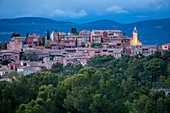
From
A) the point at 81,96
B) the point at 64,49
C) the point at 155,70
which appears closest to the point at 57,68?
the point at 155,70

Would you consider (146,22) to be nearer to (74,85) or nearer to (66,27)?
(66,27)

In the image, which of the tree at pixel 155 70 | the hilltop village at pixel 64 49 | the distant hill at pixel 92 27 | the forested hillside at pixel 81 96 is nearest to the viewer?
the forested hillside at pixel 81 96

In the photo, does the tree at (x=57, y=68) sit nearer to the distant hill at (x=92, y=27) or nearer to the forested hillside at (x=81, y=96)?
the forested hillside at (x=81, y=96)

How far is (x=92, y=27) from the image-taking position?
83625mm

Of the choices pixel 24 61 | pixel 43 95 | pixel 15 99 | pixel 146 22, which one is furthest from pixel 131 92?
pixel 146 22

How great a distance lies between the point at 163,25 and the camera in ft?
249

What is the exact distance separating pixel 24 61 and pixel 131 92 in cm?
1926

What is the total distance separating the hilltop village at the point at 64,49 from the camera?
37.1 metres

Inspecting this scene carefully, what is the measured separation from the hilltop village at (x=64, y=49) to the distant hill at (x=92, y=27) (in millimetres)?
22773

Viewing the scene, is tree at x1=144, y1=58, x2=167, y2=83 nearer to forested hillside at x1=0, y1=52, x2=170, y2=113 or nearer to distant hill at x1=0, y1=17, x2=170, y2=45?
forested hillside at x1=0, y1=52, x2=170, y2=113

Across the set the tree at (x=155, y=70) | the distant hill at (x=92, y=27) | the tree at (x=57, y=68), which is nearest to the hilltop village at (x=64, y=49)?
the tree at (x=57, y=68)

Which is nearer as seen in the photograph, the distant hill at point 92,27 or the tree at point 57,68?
the tree at point 57,68

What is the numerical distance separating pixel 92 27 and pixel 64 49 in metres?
42.6

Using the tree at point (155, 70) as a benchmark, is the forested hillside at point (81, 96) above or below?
below
